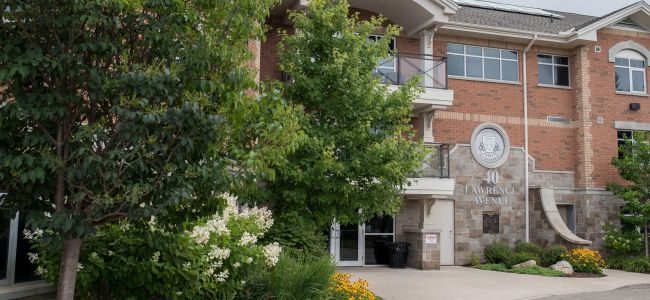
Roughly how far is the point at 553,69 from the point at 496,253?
7.10 meters

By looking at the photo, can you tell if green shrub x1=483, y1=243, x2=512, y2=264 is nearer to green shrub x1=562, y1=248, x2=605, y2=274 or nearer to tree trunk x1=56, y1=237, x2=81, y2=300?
green shrub x1=562, y1=248, x2=605, y2=274

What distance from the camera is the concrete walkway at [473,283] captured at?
12.8m

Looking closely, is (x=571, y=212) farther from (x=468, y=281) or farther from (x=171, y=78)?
(x=171, y=78)

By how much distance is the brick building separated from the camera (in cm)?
1841

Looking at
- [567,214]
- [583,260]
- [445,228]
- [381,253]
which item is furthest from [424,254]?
[567,214]

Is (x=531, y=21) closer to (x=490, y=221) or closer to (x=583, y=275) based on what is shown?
(x=490, y=221)

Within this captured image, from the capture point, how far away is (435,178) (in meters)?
17.6

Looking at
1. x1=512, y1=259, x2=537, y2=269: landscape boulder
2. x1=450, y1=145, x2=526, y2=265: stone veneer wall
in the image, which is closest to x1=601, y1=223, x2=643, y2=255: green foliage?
x1=450, y1=145, x2=526, y2=265: stone veneer wall

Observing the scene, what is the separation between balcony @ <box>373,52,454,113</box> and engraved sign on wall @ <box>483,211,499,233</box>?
4.02m

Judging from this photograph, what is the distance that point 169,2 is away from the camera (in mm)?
5352

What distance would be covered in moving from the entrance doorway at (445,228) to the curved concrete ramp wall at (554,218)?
124 inches

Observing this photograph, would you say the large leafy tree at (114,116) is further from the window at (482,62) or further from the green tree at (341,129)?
the window at (482,62)

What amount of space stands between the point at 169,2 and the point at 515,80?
56.7ft

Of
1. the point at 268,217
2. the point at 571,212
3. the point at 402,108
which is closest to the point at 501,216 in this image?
the point at 571,212
